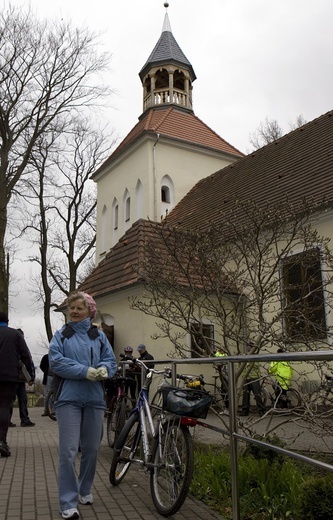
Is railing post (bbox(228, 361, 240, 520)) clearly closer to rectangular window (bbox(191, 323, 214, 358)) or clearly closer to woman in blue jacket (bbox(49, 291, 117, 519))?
woman in blue jacket (bbox(49, 291, 117, 519))

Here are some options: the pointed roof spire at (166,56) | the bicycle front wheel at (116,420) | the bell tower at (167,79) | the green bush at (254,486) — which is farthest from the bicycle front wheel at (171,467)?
the pointed roof spire at (166,56)

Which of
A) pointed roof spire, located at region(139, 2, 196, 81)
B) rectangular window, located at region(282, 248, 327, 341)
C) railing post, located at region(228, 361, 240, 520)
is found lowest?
railing post, located at region(228, 361, 240, 520)

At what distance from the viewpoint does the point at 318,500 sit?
342 centimetres

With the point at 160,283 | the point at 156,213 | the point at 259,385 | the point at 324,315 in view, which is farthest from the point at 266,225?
the point at 156,213

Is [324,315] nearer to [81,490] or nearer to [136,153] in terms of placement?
[81,490]

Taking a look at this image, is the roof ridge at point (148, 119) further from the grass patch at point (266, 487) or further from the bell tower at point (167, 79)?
the grass patch at point (266, 487)

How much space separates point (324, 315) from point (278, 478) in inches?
348

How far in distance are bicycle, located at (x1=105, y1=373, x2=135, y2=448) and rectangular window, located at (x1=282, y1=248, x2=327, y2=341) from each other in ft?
8.20

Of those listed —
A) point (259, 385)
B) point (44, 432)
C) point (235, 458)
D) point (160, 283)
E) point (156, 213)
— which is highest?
point (156, 213)

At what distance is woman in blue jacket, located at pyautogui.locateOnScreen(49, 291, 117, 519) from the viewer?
422 cm

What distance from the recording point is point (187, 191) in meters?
24.2

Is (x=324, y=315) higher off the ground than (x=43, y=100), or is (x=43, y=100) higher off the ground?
(x=43, y=100)

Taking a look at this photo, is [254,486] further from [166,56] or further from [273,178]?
[166,56]

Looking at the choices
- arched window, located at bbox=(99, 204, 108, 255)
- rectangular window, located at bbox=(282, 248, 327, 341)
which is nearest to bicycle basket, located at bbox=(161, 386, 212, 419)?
rectangular window, located at bbox=(282, 248, 327, 341)
